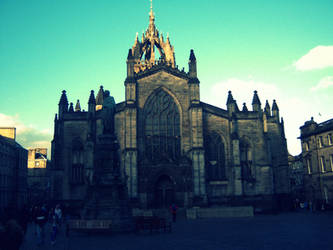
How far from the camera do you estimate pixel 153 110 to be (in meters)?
36.3

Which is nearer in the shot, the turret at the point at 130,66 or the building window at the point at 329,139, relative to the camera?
the turret at the point at 130,66

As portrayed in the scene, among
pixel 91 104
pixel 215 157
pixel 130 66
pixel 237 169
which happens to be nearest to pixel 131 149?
pixel 91 104

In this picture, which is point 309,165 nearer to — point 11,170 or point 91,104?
point 91,104

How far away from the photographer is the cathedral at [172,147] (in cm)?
3369

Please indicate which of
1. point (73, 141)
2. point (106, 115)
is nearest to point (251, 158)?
point (73, 141)

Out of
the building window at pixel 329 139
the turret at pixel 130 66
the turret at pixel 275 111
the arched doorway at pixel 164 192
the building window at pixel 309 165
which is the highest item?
the turret at pixel 130 66

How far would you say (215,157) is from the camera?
1425 inches

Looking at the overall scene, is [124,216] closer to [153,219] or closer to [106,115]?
[153,219]

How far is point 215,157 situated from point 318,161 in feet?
59.2

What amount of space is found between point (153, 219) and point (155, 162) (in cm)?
1633

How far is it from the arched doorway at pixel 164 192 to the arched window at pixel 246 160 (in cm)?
827

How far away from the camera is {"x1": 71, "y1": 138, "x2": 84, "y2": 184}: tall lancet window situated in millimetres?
35719

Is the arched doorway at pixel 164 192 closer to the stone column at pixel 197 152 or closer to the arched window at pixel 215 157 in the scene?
the stone column at pixel 197 152

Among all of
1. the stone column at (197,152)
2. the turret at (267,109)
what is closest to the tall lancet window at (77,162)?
the stone column at (197,152)
